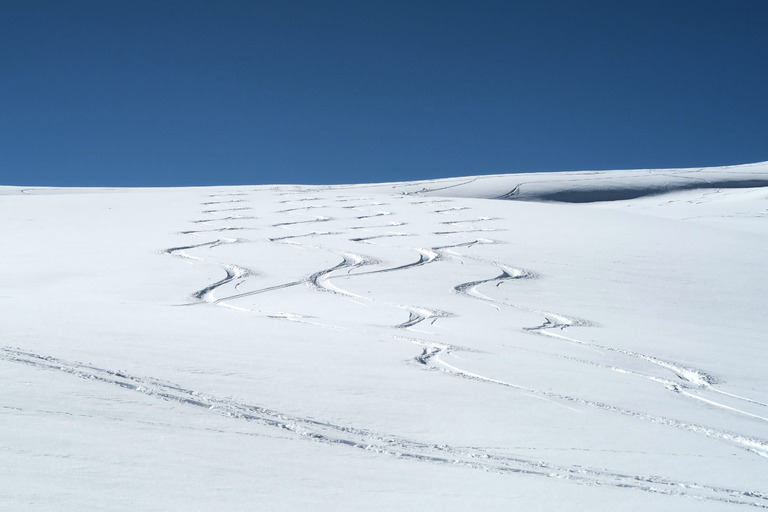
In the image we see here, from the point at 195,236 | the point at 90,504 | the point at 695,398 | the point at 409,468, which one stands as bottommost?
the point at 695,398

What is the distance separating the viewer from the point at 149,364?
3.90 metres

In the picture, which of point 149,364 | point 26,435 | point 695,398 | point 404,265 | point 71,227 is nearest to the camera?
point 26,435

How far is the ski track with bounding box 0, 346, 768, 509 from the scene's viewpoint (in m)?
2.89

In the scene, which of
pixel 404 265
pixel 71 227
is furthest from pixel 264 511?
pixel 71 227

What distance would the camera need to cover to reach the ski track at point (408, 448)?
2.89 metres

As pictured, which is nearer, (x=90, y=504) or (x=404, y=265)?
(x=90, y=504)

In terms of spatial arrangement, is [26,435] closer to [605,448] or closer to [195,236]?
[605,448]

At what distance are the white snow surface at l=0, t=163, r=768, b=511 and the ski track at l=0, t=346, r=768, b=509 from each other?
0.04 ft

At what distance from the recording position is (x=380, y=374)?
4223 millimetres

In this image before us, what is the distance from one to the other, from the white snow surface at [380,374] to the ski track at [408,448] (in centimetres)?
1

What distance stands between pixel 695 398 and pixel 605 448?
4.89 feet

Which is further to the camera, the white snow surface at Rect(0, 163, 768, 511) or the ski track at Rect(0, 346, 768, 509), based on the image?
the ski track at Rect(0, 346, 768, 509)

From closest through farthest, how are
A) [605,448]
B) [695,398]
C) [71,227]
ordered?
[605,448], [695,398], [71,227]

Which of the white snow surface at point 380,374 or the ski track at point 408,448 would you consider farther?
the ski track at point 408,448
